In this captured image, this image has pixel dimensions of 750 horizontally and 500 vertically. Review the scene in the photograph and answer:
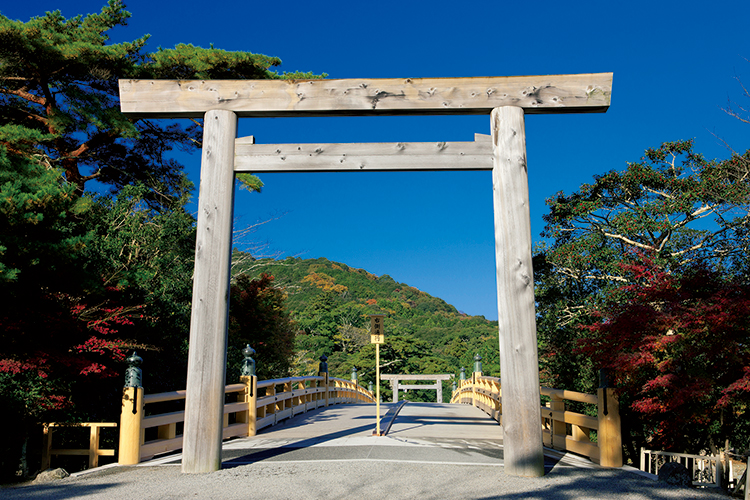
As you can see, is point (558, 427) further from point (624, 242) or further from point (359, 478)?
point (624, 242)

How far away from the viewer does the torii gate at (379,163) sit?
15.9ft

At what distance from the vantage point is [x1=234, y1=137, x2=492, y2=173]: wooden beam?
531 cm

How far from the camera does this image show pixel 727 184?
13531 millimetres

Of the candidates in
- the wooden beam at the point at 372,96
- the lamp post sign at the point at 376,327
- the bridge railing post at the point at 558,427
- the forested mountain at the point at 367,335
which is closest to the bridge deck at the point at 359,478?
the bridge railing post at the point at 558,427

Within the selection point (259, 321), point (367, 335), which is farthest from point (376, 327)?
point (367, 335)

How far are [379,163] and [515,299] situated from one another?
6.30 ft

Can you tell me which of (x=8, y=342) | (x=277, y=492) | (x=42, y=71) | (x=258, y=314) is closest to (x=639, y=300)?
(x=277, y=492)

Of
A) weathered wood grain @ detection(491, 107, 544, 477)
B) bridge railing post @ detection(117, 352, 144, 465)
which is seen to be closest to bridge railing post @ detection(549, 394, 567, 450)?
weathered wood grain @ detection(491, 107, 544, 477)

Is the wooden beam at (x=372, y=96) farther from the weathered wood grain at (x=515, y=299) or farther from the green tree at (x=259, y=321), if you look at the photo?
the green tree at (x=259, y=321)

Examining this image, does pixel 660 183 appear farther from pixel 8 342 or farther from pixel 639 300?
pixel 8 342

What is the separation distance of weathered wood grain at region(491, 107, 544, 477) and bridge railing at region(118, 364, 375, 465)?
155 inches

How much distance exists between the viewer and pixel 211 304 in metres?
5.06

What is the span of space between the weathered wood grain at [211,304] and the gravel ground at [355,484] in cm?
33

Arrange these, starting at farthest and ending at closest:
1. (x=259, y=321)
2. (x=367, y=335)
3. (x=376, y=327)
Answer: (x=367, y=335), (x=259, y=321), (x=376, y=327)
